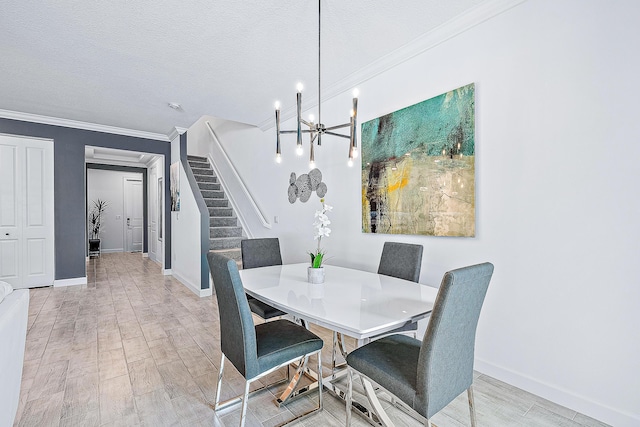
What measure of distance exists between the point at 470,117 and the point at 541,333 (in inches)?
59.8

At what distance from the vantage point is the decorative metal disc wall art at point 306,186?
145 inches

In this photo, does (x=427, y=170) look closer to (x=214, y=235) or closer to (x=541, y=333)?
(x=541, y=333)

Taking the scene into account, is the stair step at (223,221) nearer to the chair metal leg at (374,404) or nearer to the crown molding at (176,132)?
the crown molding at (176,132)

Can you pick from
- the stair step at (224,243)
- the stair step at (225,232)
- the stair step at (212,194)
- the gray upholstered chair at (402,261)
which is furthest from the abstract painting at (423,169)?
the stair step at (212,194)

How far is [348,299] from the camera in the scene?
65.9 inches

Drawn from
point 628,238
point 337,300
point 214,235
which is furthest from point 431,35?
point 214,235

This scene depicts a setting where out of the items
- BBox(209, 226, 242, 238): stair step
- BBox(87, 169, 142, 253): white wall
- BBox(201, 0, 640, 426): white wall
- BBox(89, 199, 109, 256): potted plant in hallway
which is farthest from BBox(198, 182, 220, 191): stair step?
BBox(201, 0, 640, 426): white wall

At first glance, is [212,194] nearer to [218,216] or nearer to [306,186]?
[218,216]

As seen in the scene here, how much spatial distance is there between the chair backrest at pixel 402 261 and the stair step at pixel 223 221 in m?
3.79

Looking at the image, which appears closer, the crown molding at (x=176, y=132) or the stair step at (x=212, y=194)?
the crown molding at (x=176, y=132)

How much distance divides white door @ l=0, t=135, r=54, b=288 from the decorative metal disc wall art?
153 inches

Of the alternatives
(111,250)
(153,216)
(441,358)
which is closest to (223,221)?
(153,216)

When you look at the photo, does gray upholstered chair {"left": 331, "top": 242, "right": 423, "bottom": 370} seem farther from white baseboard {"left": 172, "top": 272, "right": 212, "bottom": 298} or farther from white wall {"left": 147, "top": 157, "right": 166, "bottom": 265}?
white wall {"left": 147, "top": 157, "right": 166, "bottom": 265}

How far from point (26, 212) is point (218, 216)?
110 inches
